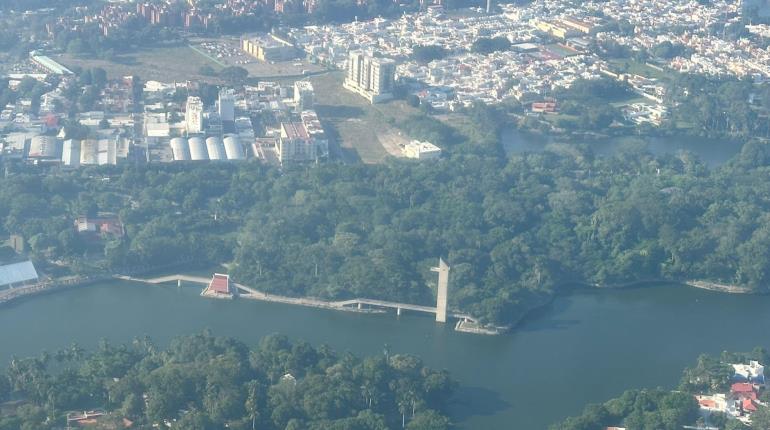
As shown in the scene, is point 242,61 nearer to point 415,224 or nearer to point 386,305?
point 415,224

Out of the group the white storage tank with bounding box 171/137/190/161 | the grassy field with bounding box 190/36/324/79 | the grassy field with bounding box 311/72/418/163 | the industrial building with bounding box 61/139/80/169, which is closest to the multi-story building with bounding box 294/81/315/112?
the grassy field with bounding box 311/72/418/163

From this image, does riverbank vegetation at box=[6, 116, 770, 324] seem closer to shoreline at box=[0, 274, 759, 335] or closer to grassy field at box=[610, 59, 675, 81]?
shoreline at box=[0, 274, 759, 335]

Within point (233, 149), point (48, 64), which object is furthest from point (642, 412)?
point (48, 64)

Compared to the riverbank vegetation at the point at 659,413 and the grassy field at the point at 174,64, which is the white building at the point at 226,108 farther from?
the riverbank vegetation at the point at 659,413

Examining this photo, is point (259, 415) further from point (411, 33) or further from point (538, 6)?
point (538, 6)

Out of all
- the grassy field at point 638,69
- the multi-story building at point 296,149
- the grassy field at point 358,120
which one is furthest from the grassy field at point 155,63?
the grassy field at point 638,69

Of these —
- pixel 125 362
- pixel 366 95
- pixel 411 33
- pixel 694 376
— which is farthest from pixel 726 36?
pixel 125 362

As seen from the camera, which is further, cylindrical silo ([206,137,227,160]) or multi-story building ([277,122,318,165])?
multi-story building ([277,122,318,165])
